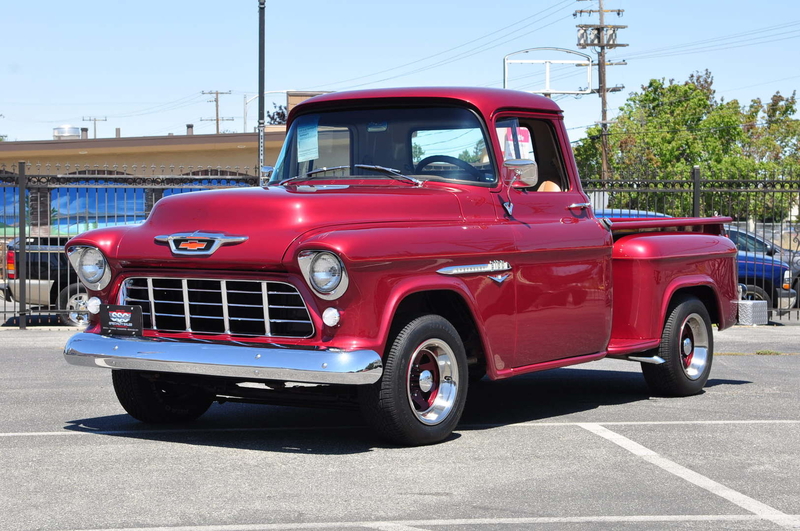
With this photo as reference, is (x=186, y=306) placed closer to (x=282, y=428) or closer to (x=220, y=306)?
(x=220, y=306)

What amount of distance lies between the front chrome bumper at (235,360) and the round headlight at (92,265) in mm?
377

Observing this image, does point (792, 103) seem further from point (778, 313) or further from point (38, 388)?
point (38, 388)

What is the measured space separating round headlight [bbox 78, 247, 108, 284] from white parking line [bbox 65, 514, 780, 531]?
7.88 ft

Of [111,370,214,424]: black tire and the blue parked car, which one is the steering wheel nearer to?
[111,370,214,424]: black tire

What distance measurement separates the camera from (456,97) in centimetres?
746

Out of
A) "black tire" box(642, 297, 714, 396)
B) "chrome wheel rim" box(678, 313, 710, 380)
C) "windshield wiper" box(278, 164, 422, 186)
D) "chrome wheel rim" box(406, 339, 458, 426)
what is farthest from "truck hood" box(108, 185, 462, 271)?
"chrome wheel rim" box(678, 313, 710, 380)

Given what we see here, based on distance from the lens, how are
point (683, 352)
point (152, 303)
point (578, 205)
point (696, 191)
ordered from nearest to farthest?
point (152, 303) < point (578, 205) < point (683, 352) < point (696, 191)

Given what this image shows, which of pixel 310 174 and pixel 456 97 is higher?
pixel 456 97

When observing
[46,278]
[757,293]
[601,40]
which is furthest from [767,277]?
[601,40]

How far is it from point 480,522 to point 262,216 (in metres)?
2.28

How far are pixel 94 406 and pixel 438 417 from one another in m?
2.89

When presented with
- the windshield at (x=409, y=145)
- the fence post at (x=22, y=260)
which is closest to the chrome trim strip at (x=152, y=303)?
the windshield at (x=409, y=145)

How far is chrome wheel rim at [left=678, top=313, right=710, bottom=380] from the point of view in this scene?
29.6 feet

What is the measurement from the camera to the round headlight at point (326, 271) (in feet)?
19.9
